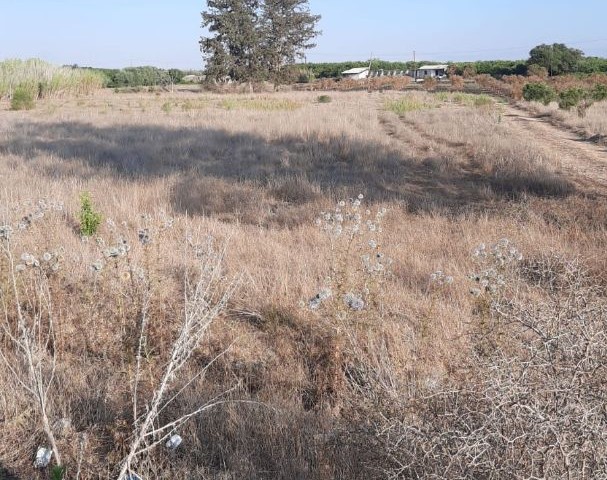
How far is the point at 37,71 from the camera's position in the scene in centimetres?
3434

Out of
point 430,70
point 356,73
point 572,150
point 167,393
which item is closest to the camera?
point 167,393

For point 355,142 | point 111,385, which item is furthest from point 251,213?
point 355,142

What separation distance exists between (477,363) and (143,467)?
4.64 ft

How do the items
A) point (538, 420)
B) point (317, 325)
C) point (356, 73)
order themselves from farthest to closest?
point (356, 73), point (317, 325), point (538, 420)

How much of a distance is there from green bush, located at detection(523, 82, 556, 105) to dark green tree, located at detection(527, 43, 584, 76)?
25.7m

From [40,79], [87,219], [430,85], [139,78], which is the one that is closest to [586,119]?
[87,219]

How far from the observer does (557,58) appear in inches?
1951

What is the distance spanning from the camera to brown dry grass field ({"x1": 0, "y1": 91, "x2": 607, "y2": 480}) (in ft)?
5.75

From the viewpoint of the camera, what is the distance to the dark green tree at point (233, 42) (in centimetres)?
4356

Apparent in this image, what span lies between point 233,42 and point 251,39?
1533 mm

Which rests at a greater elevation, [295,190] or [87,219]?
[87,219]

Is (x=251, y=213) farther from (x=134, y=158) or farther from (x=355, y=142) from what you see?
(x=355, y=142)

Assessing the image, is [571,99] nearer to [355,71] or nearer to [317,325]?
[317,325]

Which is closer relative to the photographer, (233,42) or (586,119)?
(586,119)
